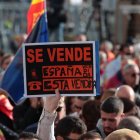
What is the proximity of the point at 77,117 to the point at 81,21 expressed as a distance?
1417cm

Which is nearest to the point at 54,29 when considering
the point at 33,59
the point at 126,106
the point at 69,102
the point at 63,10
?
the point at 63,10

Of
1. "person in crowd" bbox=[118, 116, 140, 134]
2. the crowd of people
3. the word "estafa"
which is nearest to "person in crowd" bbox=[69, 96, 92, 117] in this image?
the crowd of people

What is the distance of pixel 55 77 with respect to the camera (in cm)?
574

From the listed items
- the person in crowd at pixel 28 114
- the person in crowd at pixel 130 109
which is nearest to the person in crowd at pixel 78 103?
the person in crowd at pixel 28 114

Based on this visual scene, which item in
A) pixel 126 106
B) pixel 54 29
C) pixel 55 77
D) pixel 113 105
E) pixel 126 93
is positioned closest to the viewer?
pixel 55 77

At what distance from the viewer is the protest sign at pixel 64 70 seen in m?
5.73

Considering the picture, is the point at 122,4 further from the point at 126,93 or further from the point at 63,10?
the point at 126,93

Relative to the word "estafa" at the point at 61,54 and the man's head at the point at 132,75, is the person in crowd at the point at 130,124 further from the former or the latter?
the man's head at the point at 132,75

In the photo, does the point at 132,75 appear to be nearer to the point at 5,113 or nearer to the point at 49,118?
the point at 5,113

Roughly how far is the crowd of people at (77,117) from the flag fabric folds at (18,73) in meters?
0.14

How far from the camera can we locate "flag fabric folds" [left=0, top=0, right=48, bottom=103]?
23.9 feet

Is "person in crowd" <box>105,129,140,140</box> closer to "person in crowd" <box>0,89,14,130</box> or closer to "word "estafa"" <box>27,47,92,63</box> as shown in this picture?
"word "estafa"" <box>27,47,92,63</box>

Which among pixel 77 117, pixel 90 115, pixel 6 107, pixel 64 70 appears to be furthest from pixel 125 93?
pixel 64 70

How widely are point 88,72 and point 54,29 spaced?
46.6 ft
